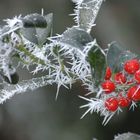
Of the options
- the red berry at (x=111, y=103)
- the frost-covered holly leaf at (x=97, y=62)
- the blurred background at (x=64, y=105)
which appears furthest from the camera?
the blurred background at (x=64, y=105)

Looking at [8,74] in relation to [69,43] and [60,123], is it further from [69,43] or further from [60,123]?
[60,123]

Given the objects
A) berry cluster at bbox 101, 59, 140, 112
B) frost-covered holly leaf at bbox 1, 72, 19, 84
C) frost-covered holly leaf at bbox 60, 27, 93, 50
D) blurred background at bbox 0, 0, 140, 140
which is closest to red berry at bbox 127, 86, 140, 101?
berry cluster at bbox 101, 59, 140, 112

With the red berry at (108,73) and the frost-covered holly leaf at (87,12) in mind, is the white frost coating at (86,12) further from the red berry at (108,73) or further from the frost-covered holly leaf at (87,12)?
the red berry at (108,73)

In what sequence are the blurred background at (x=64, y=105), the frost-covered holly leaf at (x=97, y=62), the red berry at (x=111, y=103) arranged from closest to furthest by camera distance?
1. the frost-covered holly leaf at (x=97, y=62)
2. the red berry at (x=111, y=103)
3. the blurred background at (x=64, y=105)

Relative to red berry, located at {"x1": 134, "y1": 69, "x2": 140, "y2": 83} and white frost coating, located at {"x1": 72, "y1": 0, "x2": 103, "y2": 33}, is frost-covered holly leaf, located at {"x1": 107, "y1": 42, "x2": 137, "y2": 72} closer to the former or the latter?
red berry, located at {"x1": 134, "y1": 69, "x2": 140, "y2": 83}

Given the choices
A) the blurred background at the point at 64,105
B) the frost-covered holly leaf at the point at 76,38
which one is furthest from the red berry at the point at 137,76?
the blurred background at the point at 64,105

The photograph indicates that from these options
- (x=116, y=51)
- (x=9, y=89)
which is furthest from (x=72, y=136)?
(x=116, y=51)
